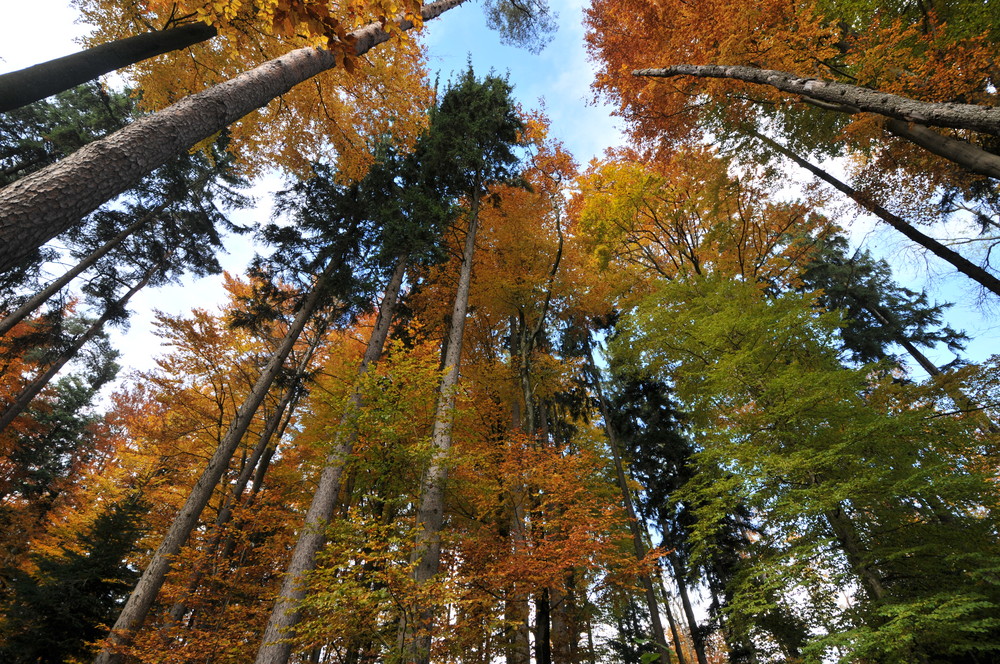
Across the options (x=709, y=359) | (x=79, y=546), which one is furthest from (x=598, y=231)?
(x=79, y=546)

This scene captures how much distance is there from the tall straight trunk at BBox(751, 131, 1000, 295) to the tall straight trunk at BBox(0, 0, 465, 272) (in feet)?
34.5

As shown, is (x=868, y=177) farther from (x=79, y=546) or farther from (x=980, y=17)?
(x=79, y=546)

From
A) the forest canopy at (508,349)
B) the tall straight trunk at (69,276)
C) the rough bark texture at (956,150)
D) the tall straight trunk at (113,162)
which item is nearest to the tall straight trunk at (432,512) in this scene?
the forest canopy at (508,349)

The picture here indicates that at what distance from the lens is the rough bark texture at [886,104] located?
3562mm

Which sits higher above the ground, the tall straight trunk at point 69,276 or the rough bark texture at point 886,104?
the tall straight trunk at point 69,276

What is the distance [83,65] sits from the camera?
264 centimetres

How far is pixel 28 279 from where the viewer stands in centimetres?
1166

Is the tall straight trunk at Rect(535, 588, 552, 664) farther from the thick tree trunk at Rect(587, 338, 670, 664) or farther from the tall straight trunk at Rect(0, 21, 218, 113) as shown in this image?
the tall straight trunk at Rect(0, 21, 218, 113)

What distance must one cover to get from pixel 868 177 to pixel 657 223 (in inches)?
172

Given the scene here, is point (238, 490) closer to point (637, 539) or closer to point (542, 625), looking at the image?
point (542, 625)

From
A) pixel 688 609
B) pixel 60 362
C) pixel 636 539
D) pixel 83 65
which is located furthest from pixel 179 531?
pixel 688 609

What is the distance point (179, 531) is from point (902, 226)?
16.1m

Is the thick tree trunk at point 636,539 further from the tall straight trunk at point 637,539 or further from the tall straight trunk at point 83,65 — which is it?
the tall straight trunk at point 83,65

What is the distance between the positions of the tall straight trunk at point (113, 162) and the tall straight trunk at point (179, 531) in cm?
715
